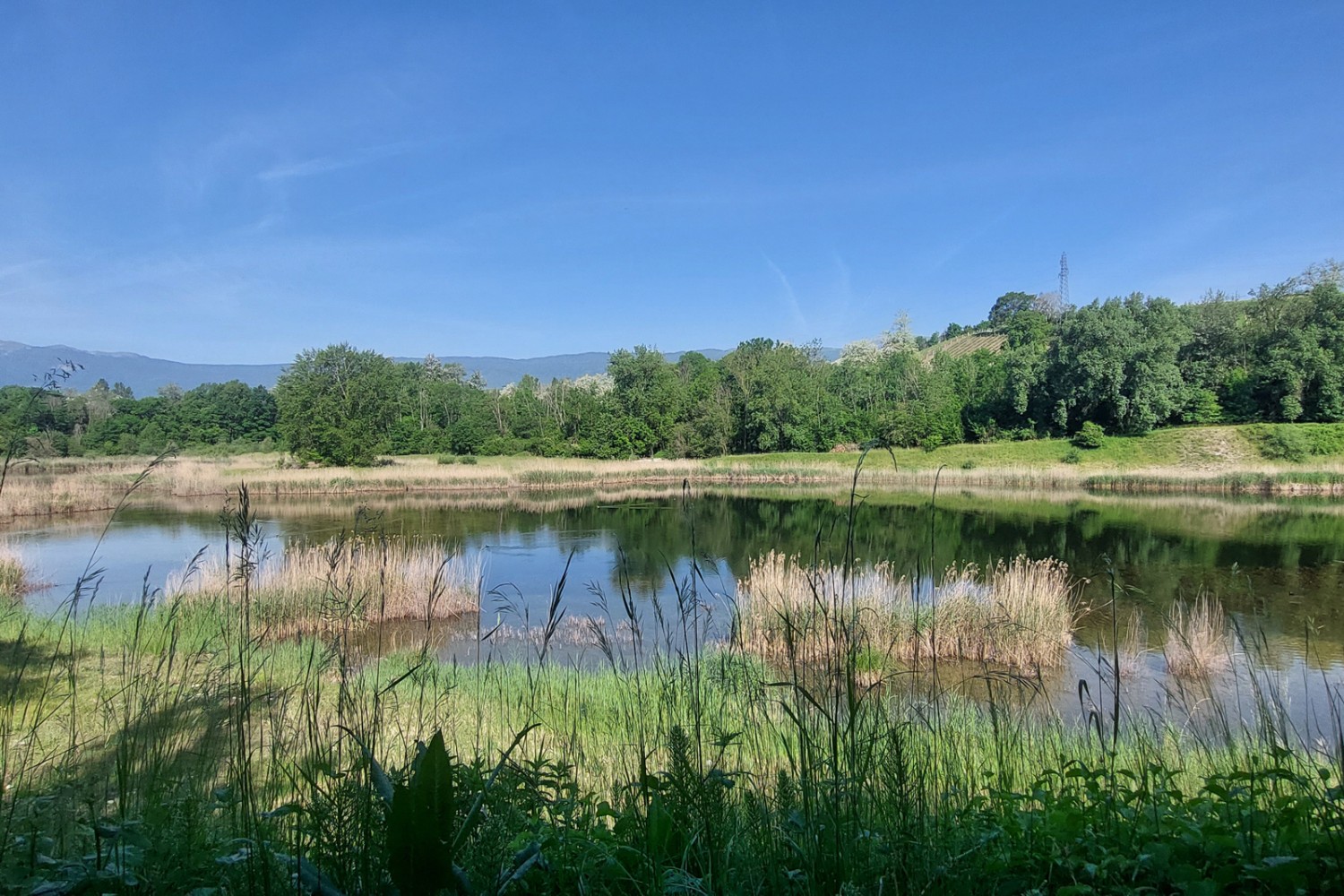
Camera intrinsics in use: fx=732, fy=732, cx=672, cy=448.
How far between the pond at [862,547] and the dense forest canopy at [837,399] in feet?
31.8

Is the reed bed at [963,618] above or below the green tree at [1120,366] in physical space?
below

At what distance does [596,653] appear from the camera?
1009 centimetres

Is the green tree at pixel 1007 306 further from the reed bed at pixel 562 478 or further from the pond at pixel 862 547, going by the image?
the pond at pixel 862 547

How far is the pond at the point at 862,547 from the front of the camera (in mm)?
9914

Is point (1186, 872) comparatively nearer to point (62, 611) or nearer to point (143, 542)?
point (62, 611)

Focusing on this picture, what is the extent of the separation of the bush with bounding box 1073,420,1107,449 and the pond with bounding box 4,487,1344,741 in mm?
12093

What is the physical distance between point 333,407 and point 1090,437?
145 feet

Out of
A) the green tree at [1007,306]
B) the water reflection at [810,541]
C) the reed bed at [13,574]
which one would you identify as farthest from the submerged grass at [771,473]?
the green tree at [1007,306]

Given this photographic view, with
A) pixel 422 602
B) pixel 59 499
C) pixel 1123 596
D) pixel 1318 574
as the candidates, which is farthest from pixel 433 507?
pixel 1318 574

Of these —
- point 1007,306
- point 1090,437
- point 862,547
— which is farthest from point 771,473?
point 1007,306

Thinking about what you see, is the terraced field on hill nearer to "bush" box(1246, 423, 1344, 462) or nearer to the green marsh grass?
"bush" box(1246, 423, 1344, 462)

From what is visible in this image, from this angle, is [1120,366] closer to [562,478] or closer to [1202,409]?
[1202,409]

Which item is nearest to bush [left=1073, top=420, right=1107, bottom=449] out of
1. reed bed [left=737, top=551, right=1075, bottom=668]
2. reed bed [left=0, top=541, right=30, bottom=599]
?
reed bed [left=737, top=551, right=1075, bottom=668]

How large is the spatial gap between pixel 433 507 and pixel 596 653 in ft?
65.0
